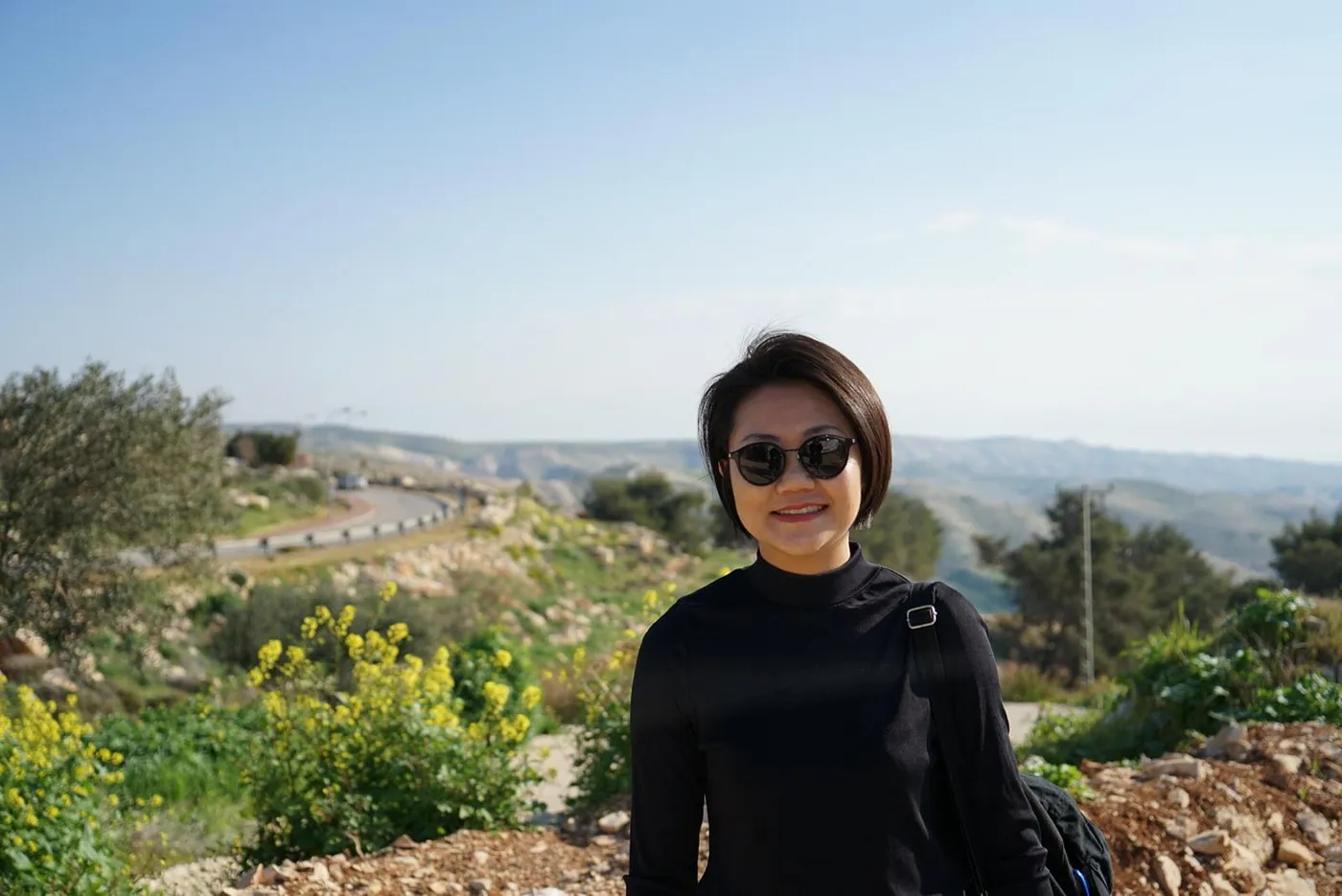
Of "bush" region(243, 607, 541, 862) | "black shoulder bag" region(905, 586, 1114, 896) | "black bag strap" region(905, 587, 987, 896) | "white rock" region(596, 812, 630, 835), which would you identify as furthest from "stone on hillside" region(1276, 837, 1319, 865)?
"bush" region(243, 607, 541, 862)

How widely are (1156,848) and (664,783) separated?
9.33 ft

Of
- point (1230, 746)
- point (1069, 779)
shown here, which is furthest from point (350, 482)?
point (1069, 779)

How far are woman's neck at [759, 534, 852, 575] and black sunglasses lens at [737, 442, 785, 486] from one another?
0.14 m

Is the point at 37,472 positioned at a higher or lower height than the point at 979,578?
higher

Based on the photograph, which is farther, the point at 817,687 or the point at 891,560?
the point at 891,560

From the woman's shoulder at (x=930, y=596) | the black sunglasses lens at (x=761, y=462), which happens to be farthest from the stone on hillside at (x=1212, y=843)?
the black sunglasses lens at (x=761, y=462)

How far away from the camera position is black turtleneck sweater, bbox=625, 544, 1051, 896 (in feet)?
6.30

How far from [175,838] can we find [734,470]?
5.40 meters

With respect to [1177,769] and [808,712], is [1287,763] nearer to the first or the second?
[1177,769]

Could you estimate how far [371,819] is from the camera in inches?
191

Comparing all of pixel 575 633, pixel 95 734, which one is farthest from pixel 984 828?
pixel 575 633

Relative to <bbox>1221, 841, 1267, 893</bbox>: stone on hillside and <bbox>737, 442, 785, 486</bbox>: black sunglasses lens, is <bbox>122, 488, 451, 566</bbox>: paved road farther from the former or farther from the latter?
<bbox>737, 442, 785, 486</bbox>: black sunglasses lens

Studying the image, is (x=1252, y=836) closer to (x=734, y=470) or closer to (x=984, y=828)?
(x=984, y=828)

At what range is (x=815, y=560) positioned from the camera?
6.78 ft
